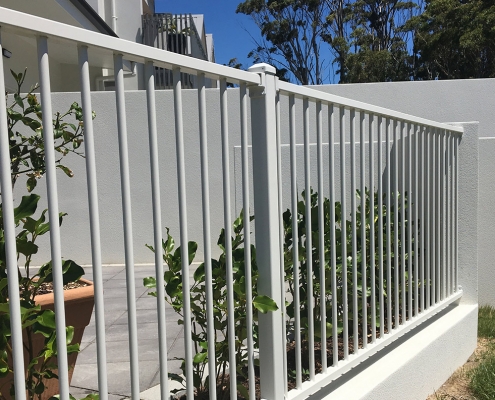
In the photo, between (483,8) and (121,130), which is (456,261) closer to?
(121,130)

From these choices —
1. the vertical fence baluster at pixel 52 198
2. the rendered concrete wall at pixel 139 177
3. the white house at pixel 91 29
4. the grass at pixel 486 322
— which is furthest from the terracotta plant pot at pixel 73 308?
the rendered concrete wall at pixel 139 177

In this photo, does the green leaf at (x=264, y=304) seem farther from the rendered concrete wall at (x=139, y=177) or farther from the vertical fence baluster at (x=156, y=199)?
the rendered concrete wall at (x=139, y=177)

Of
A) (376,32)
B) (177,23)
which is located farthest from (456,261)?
(376,32)

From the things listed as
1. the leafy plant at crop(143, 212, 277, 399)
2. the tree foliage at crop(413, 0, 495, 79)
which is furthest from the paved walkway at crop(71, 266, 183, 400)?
the tree foliage at crop(413, 0, 495, 79)

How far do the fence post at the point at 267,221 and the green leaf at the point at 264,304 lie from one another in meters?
0.06

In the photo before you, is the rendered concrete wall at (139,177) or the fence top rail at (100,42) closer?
the fence top rail at (100,42)

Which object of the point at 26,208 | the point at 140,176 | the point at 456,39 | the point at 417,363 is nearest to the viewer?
the point at 26,208

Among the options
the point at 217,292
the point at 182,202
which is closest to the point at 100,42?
the point at 182,202

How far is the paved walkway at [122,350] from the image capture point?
309 centimetres

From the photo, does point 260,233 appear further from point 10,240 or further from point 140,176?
point 140,176

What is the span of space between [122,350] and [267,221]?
213 centimetres

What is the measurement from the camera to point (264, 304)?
2.07 m

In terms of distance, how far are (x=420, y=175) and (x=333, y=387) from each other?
1.73 m

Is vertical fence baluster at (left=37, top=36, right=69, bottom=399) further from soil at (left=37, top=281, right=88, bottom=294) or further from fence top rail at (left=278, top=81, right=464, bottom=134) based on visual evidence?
soil at (left=37, top=281, right=88, bottom=294)
